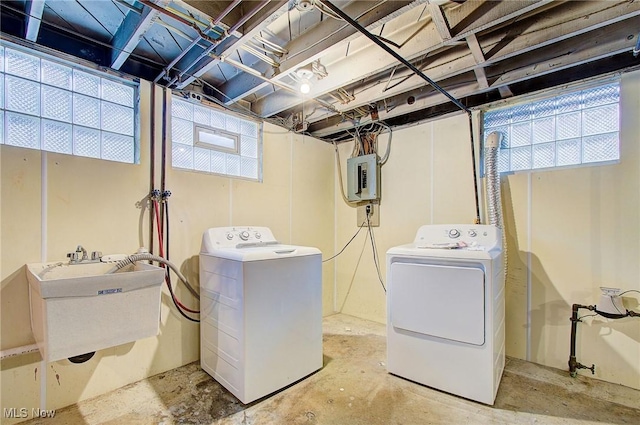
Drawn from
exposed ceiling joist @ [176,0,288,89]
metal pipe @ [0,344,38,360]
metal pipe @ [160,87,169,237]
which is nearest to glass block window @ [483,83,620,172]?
exposed ceiling joist @ [176,0,288,89]

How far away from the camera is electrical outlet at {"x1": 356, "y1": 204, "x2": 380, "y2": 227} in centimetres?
331

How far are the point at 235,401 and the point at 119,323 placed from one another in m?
0.88

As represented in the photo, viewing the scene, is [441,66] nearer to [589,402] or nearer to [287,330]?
[287,330]

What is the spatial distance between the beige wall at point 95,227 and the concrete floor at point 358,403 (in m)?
0.16

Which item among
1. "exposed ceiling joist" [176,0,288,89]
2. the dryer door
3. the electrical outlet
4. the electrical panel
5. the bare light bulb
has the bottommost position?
the dryer door

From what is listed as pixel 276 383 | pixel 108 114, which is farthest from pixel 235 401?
pixel 108 114

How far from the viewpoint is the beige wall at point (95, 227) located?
165 centimetres

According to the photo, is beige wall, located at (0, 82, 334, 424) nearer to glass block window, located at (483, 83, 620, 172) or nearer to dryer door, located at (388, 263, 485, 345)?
dryer door, located at (388, 263, 485, 345)

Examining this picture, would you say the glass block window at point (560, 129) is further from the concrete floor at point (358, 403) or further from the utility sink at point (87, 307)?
the utility sink at point (87, 307)

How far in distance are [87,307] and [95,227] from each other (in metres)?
0.70

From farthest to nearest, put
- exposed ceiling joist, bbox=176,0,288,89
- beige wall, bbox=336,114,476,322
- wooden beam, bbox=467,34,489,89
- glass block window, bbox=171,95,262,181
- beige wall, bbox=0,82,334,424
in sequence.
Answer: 1. beige wall, bbox=336,114,476,322
2. glass block window, bbox=171,95,262,181
3. wooden beam, bbox=467,34,489,89
4. beige wall, bbox=0,82,334,424
5. exposed ceiling joist, bbox=176,0,288,89

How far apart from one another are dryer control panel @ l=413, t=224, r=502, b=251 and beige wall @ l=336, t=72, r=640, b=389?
1.34 feet

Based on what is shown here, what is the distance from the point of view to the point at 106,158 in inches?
80.7

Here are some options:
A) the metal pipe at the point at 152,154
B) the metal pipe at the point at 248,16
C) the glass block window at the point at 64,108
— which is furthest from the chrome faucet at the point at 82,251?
the metal pipe at the point at 248,16
